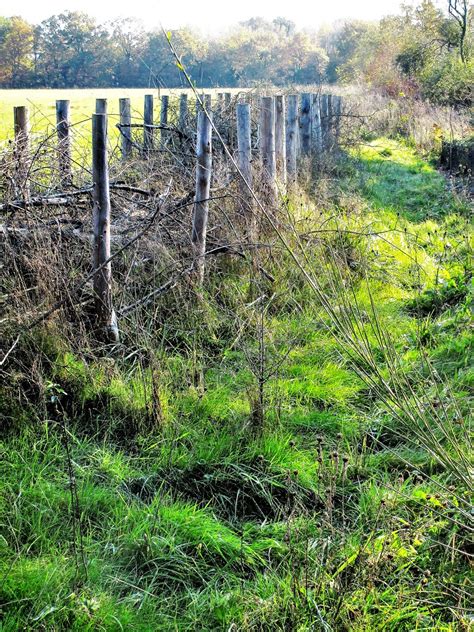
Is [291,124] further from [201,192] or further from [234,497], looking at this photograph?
[234,497]

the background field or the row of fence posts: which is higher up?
the background field

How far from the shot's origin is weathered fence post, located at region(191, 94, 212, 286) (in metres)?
5.47

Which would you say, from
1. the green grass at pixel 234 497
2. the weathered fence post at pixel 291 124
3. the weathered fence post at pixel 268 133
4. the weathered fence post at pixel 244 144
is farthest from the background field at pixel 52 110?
the green grass at pixel 234 497

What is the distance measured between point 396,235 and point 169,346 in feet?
13.6

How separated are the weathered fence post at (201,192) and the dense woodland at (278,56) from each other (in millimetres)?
872

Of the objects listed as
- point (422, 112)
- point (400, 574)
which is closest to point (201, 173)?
point (400, 574)

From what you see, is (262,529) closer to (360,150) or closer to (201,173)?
(201,173)

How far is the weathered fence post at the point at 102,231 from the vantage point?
4473mm

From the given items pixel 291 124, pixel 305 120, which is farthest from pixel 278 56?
pixel 291 124

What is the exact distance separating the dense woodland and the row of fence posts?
970 mm

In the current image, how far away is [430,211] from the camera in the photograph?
9867 millimetres

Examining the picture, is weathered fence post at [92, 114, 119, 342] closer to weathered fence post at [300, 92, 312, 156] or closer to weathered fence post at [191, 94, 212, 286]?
weathered fence post at [191, 94, 212, 286]

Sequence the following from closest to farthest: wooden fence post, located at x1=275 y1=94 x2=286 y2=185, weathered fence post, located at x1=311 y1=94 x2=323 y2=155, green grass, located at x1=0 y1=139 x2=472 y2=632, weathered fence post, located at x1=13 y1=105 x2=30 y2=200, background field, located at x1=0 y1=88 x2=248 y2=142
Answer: green grass, located at x1=0 y1=139 x2=472 y2=632 < weathered fence post, located at x1=13 y1=105 x2=30 y2=200 < background field, located at x1=0 y1=88 x2=248 y2=142 < wooden fence post, located at x1=275 y1=94 x2=286 y2=185 < weathered fence post, located at x1=311 y1=94 x2=323 y2=155

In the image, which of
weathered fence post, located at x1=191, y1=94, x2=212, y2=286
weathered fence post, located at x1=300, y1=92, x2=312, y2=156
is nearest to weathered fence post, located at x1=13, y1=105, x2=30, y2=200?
weathered fence post, located at x1=191, y1=94, x2=212, y2=286
